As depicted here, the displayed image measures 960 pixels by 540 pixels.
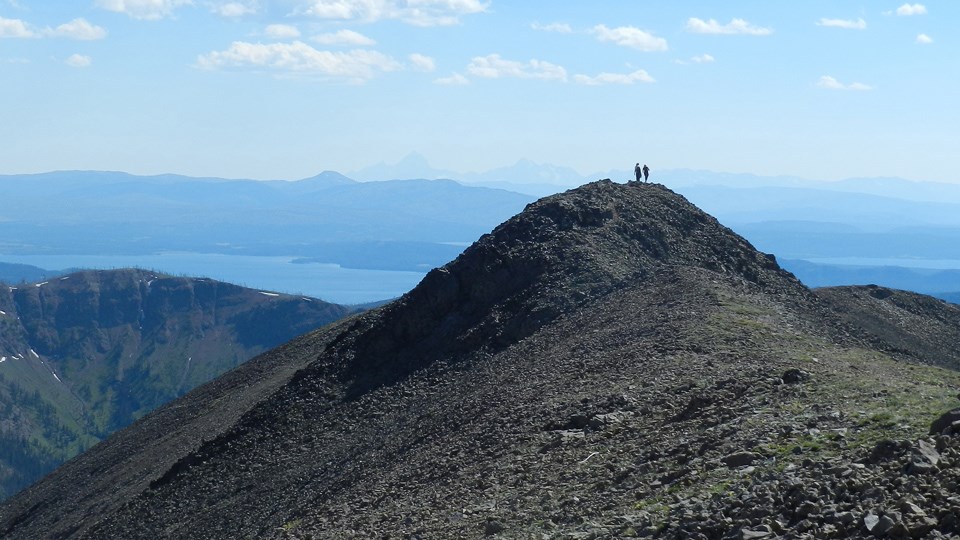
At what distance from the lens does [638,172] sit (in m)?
49.6

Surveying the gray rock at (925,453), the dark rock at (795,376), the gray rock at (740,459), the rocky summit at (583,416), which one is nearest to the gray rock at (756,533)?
the rocky summit at (583,416)

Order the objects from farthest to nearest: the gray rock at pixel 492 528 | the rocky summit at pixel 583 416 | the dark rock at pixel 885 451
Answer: the gray rock at pixel 492 528 → the rocky summit at pixel 583 416 → the dark rock at pixel 885 451

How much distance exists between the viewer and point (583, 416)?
23.3 m

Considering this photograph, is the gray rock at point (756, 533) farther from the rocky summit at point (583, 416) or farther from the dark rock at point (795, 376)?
the dark rock at point (795, 376)

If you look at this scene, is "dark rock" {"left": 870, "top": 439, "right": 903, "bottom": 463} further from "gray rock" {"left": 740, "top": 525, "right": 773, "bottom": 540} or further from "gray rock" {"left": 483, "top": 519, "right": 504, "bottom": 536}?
"gray rock" {"left": 483, "top": 519, "right": 504, "bottom": 536}

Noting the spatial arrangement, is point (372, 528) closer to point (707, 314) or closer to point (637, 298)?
point (707, 314)

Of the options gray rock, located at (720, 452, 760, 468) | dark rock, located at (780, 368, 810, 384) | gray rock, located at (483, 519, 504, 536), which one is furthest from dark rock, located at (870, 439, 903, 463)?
dark rock, located at (780, 368, 810, 384)

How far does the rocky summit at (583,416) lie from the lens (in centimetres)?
1523

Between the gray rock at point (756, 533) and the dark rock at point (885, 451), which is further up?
the dark rock at point (885, 451)

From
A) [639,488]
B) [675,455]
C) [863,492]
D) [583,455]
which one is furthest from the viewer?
[583,455]

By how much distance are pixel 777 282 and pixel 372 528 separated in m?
24.9

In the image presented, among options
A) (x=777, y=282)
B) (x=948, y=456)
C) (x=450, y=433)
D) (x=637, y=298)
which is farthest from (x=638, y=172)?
(x=948, y=456)

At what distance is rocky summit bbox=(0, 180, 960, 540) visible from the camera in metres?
15.2

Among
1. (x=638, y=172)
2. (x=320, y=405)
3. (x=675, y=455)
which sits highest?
(x=638, y=172)
